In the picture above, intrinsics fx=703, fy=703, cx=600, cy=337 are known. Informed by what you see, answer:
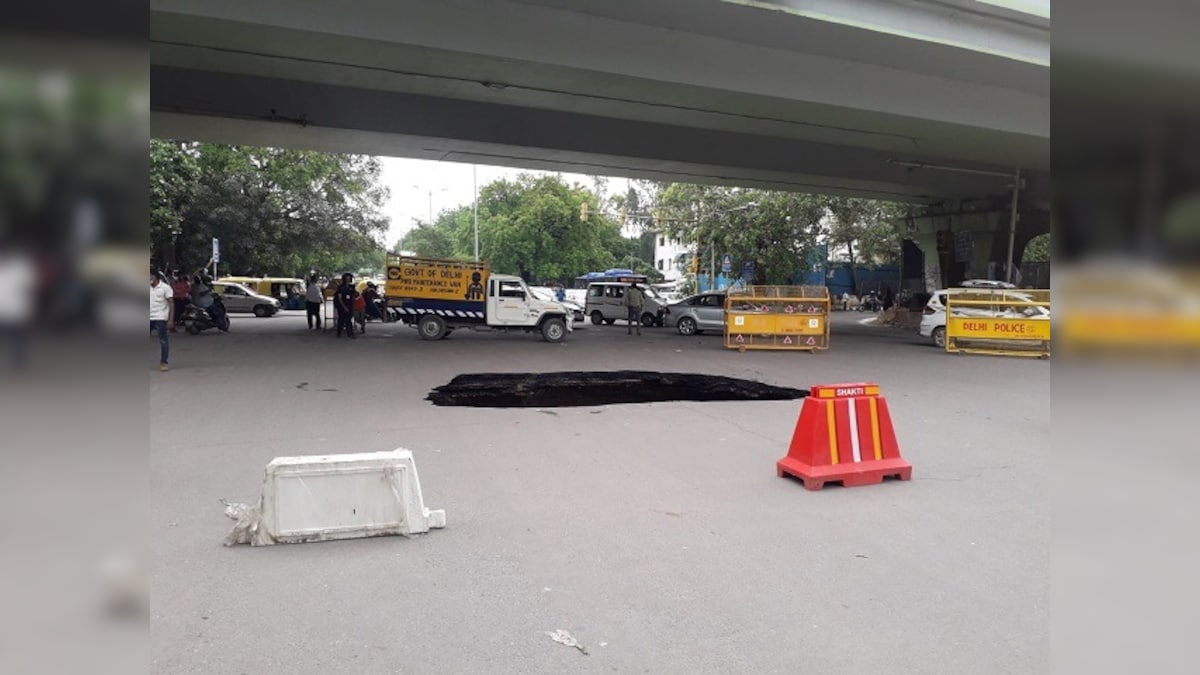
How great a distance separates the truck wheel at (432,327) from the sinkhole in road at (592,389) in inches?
284

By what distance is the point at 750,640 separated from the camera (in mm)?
3375

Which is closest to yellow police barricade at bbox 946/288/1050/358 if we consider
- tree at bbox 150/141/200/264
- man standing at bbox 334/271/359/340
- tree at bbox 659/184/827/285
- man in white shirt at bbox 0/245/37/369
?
tree at bbox 659/184/827/285

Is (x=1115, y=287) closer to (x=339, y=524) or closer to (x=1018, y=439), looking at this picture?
(x=339, y=524)

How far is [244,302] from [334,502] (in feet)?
96.8

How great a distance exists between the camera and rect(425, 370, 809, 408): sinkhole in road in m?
10.1

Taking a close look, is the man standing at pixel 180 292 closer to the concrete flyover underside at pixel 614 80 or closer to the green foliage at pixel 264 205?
the concrete flyover underside at pixel 614 80

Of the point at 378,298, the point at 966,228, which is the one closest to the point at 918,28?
the point at 966,228

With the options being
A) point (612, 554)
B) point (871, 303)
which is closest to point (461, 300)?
point (612, 554)

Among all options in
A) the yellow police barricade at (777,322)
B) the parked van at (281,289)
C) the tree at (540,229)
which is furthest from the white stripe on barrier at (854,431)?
the tree at (540,229)

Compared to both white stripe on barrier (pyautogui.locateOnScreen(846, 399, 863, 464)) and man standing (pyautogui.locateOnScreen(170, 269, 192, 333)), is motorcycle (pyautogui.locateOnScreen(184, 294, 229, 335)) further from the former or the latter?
white stripe on barrier (pyautogui.locateOnScreen(846, 399, 863, 464))

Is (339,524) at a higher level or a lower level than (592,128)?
lower

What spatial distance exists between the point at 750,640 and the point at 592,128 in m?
16.8

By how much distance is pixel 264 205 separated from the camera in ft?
→ 111

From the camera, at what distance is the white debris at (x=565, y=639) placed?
3299mm
